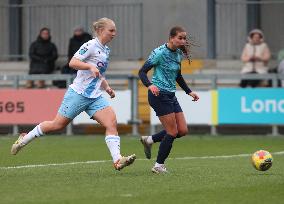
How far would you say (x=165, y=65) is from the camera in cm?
1498

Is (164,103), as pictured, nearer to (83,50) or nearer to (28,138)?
(83,50)

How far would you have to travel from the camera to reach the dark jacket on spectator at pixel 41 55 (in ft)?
90.0

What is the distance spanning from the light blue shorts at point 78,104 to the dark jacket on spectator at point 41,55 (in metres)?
12.8

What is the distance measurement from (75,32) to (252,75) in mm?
4556

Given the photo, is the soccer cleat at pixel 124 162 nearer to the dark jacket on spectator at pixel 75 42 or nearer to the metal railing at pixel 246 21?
the dark jacket on spectator at pixel 75 42

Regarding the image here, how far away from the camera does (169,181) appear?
534 inches

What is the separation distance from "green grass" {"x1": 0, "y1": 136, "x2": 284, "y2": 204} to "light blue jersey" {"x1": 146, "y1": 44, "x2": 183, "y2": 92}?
1180 mm

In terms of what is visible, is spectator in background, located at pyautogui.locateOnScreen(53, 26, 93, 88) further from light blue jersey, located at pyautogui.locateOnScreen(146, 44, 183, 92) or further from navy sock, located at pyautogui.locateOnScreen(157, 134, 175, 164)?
navy sock, located at pyautogui.locateOnScreen(157, 134, 175, 164)

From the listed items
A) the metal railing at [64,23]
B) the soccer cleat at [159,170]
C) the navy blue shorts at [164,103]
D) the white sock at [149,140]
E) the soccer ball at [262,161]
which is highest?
the metal railing at [64,23]

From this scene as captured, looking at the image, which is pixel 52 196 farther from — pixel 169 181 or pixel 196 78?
pixel 196 78

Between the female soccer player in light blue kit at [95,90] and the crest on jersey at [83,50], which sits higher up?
the crest on jersey at [83,50]

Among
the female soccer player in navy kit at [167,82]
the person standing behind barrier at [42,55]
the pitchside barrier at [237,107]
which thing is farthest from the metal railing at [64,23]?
the female soccer player in navy kit at [167,82]

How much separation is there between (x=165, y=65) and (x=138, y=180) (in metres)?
1.96

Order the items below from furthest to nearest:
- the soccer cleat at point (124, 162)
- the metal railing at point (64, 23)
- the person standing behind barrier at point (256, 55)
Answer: the metal railing at point (64, 23) → the person standing behind barrier at point (256, 55) → the soccer cleat at point (124, 162)
